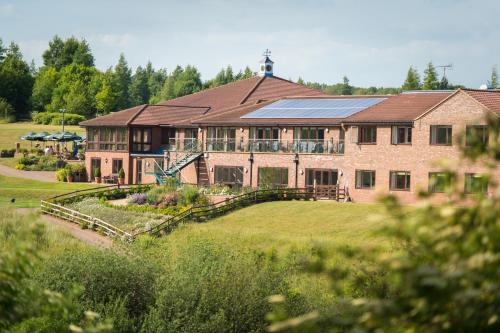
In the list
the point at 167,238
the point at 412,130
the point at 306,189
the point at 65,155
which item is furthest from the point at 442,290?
the point at 65,155

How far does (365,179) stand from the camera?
143 feet

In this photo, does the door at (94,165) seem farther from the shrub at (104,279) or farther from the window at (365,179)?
the shrub at (104,279)

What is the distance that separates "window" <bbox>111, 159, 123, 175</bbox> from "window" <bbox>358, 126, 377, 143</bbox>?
850 inches

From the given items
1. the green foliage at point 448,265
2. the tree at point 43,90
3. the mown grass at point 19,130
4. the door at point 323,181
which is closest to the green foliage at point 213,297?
the door at point 323,181

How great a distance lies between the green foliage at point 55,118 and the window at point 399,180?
64379 millimetres

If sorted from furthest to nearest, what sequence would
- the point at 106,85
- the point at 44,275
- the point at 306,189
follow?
the point at 106,85
the point at 306,189
the point at 44,275

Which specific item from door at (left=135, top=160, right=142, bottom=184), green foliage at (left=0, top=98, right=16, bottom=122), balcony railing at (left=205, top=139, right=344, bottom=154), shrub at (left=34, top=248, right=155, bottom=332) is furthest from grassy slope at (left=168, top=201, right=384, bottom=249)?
green foliage at (left=0, top=98, right=16, bottom=122)

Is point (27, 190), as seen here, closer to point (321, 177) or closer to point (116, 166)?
point (116, 166)

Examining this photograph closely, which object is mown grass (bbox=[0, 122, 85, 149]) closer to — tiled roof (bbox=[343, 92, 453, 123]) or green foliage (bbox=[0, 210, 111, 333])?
tiled roof (bbox=[343, 92, 453, 123])

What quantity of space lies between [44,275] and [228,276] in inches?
238

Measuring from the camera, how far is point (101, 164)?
5994 cm

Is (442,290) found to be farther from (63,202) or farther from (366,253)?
(63,202)

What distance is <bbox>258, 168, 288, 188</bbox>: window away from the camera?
47.2 metres

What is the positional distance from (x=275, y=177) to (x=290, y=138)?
246 centimetres
